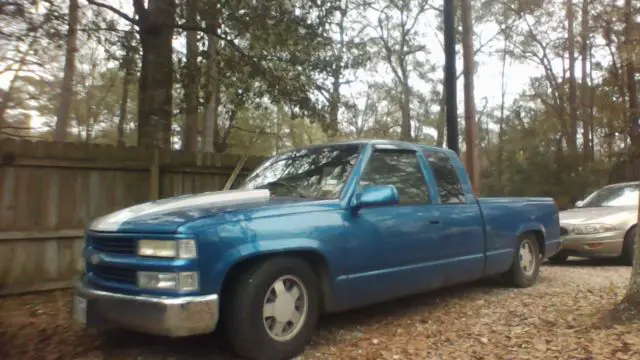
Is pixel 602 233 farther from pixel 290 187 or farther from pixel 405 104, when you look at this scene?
pixel 405 104

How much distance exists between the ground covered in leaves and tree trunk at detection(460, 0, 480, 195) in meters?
5.58

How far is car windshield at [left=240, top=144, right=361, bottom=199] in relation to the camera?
4.80 m

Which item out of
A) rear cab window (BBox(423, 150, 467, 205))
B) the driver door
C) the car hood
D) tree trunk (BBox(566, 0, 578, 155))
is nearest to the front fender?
the driver door

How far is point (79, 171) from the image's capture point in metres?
6.56

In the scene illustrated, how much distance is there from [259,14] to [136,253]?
5959 mm

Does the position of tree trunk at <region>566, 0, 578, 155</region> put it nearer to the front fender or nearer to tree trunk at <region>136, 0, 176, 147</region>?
tree trunk at <region>136, 0, 176, 147</region>

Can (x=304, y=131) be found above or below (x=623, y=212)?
above

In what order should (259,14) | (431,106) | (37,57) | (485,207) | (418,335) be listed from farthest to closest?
(431,106) → (259,14) → (37,57) → (485,207) → (418,335)

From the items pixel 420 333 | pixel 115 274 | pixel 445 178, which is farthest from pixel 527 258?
pixel 115 274

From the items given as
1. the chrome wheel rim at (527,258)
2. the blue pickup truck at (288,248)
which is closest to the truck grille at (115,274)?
the blue pickup truck at (288,248)

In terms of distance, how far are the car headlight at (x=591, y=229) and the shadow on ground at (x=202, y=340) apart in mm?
4104

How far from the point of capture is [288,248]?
4020 mm

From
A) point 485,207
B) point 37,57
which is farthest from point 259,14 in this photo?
point 485,207

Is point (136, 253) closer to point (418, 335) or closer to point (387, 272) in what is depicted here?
point (387, 272)
